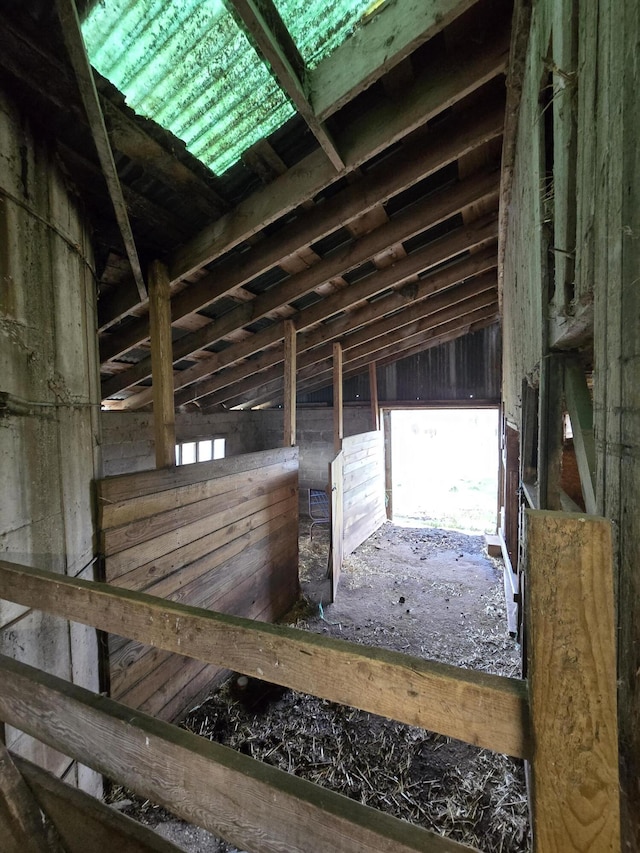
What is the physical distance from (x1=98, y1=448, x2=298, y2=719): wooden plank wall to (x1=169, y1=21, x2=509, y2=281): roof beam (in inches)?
56.9

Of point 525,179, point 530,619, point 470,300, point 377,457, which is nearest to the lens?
point 530,619

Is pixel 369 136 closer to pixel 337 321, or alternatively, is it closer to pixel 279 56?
pixel 279 56

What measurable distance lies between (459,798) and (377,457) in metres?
4.95

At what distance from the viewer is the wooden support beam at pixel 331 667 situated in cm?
56

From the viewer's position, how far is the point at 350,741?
2.30 metres

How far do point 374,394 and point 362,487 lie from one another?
5.53 ft

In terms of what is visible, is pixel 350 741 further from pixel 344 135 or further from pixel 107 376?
pixel 107 376

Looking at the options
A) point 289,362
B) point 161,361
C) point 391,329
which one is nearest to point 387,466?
point 391,329

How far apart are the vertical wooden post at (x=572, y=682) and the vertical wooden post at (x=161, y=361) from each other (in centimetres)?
232

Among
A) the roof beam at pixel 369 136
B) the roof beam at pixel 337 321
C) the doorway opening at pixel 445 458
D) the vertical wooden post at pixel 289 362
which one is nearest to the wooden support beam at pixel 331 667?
the roof beam at pixel 369 136

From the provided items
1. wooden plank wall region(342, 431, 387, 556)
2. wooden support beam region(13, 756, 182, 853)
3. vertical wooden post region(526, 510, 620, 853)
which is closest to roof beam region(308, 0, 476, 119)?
vertical wooden post region(526, 510, 620, 853)

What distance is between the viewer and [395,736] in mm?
2348

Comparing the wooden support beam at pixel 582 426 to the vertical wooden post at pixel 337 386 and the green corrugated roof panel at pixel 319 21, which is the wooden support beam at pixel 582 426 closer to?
the green corrugated roof panel at pixel 319 21

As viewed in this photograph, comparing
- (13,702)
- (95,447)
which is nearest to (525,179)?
(95,447)
